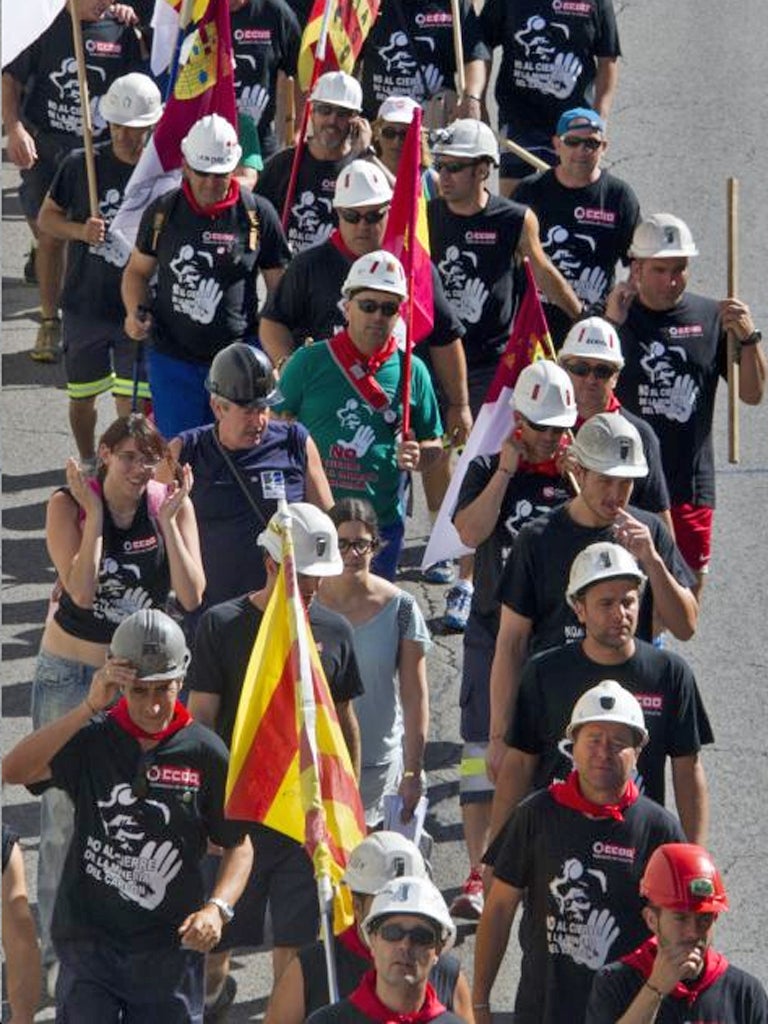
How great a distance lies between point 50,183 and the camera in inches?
625

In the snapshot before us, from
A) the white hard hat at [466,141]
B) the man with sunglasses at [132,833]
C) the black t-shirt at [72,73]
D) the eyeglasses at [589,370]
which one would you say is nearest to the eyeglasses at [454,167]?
the white hard hat at [466,141]

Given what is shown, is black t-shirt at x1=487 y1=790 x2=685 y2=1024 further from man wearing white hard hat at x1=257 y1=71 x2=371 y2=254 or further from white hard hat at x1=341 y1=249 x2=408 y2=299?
man wearing white hard hat at x1=257 y1=71 x2=371 y2=254

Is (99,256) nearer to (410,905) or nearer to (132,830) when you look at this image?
(132,830)

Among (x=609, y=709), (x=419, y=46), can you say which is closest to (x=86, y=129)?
(x=419, y=46)

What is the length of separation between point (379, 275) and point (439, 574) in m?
2.50

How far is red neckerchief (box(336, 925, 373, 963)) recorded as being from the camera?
8.96 meters

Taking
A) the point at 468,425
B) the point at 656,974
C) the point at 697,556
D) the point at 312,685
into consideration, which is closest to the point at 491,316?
the point at 468,425

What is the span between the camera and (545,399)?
432 inches

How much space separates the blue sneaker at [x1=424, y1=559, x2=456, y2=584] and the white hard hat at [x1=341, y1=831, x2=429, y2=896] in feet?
17.1

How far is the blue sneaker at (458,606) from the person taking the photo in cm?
1358

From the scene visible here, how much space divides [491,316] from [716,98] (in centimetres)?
753

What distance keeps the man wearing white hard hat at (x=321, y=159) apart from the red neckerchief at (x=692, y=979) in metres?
5.89

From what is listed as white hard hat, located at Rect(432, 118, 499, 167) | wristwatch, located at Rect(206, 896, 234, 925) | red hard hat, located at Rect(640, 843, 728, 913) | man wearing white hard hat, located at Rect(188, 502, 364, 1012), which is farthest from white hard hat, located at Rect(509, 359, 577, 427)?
red hard hat, located at Rect(640, 843, 728, 913)

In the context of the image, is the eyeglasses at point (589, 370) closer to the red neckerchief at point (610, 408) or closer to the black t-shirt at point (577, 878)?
the red neckerchief at point (610, 408)
